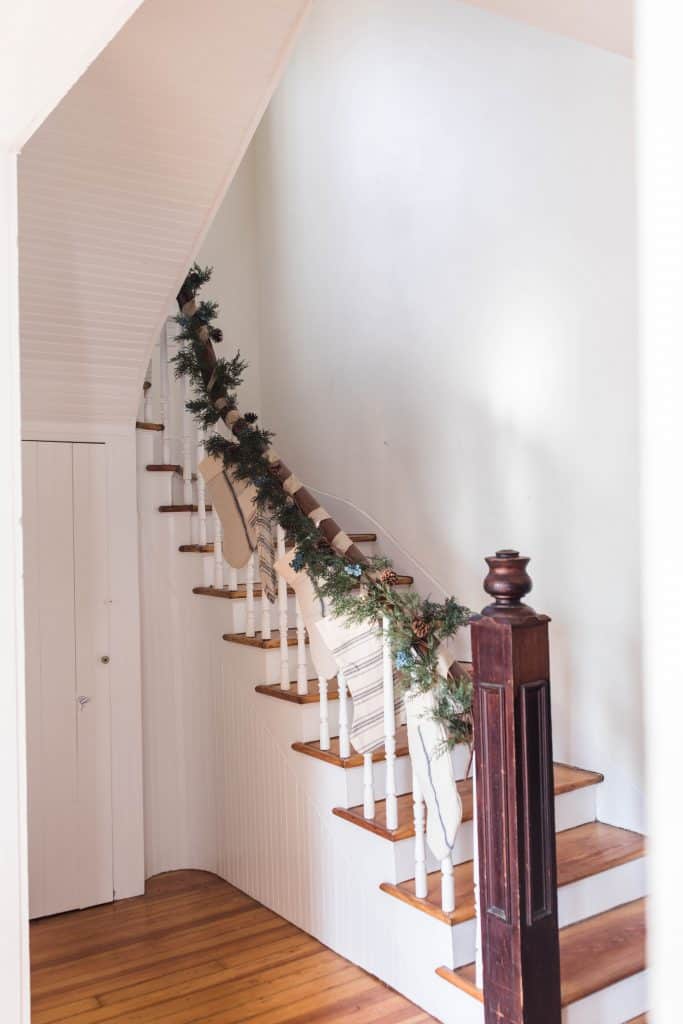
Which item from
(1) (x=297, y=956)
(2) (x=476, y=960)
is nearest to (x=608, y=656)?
(2) (x=476, y=960)

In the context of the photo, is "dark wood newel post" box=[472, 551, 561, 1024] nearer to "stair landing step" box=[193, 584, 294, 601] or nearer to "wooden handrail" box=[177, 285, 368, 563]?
"wooden handrail" box=[177, 285, 368, 563]

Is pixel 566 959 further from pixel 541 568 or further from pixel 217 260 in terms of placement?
pixel 217 260

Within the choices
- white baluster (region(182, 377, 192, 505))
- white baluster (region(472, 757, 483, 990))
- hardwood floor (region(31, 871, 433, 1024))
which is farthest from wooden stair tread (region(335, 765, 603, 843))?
white baluster (region(182, 377, 192, 505))

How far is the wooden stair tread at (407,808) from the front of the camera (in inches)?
100

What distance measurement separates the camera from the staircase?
7.58ft

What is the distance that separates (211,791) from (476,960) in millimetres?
1732

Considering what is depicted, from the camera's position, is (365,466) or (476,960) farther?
(365,466)

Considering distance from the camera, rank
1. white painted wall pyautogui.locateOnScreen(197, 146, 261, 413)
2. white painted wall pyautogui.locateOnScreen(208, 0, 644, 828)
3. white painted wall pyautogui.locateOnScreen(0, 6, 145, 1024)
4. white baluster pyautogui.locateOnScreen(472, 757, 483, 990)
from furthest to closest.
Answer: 1. white painted wall pyautogui.locateOnScreen(197, 146, 261, 413)
2. white painted wall pyautogui.locateOnScreen(208, 0, 644, 828)
3. white baluster pyautogui.locateOnScreen(472, 757, 483, 990)
4. white painted wall pyautogui.locateOnScreen(0, 6, 145, 1024)

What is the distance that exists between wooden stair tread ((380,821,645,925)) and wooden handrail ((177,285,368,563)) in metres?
1.04

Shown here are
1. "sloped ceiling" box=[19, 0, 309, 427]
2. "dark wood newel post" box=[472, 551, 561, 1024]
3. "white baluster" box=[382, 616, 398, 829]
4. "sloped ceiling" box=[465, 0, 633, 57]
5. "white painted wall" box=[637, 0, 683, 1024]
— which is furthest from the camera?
"white baluster" box=[382, 616, 398, 829]

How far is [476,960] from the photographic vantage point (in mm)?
2164

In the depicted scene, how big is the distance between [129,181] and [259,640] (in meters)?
1.73

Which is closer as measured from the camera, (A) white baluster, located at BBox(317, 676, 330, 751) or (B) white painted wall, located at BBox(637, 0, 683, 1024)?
(B) white painted wall, located at BBox(637, 0, 683, 1024)

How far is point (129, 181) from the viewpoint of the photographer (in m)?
2.65
